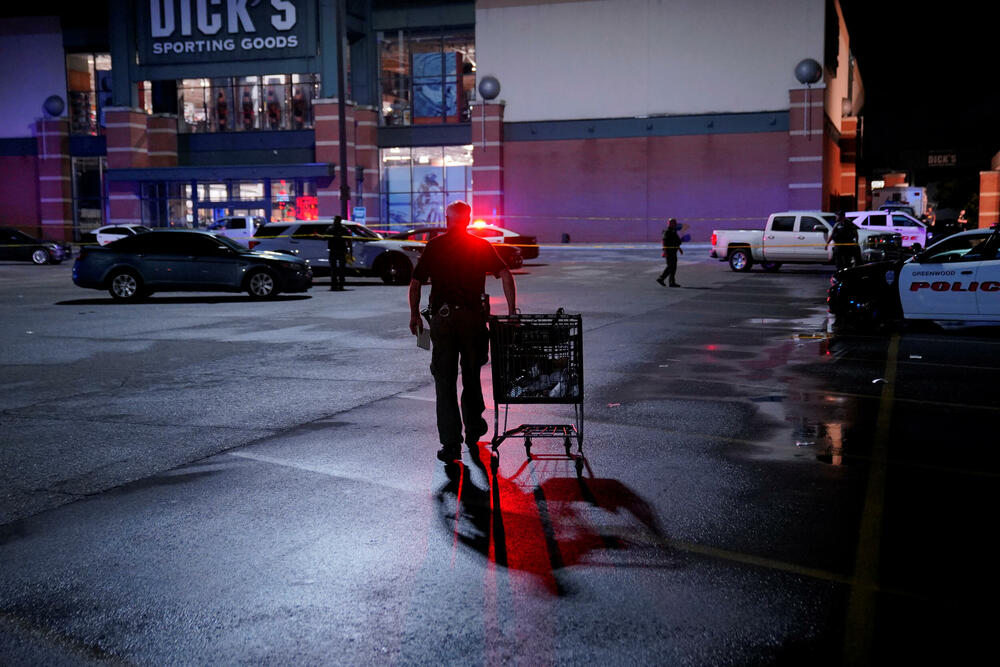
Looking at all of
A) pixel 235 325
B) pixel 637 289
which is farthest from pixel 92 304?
pixel 637 289

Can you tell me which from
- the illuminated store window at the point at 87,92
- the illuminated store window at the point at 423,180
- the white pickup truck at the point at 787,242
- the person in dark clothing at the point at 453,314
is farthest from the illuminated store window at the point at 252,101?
the person in dark clothing at the point at 453,314

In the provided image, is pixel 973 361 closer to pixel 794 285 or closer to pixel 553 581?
pixel 553 581

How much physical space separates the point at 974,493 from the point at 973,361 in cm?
661

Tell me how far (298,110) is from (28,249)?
18642 millimetres

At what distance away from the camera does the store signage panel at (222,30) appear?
167 feet

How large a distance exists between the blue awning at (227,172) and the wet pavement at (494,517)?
40077mm

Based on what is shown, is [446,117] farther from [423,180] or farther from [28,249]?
[28,249]

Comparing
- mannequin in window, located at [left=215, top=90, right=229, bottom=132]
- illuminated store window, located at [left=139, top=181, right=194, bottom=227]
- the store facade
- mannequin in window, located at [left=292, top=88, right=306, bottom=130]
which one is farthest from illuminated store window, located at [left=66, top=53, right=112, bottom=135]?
mannequin in window, located at [left=292, top=88, right=306, bottom=130]

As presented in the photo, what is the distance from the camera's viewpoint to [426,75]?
2158 inches

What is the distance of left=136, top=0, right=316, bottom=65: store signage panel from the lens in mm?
50969

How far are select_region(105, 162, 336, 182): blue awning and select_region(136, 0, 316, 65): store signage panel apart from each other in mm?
5968

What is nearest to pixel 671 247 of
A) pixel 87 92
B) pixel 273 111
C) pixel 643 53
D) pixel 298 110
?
pixel 643 53

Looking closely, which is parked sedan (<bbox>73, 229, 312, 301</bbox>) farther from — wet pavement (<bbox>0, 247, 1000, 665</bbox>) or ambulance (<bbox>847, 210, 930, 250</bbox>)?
ambulance (<bbox>847, 210, 930, 250</bbox>)

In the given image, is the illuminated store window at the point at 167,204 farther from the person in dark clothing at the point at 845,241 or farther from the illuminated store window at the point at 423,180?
the person in dark clothing at the point at 845,241
